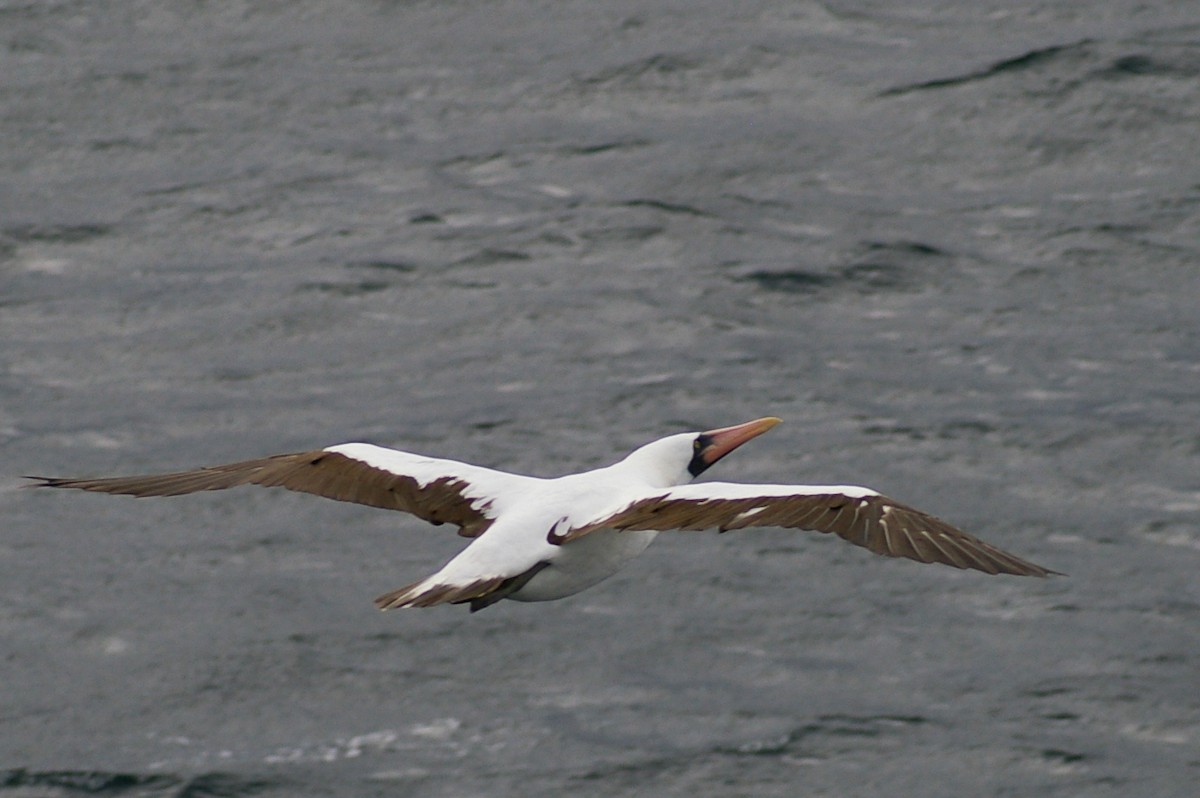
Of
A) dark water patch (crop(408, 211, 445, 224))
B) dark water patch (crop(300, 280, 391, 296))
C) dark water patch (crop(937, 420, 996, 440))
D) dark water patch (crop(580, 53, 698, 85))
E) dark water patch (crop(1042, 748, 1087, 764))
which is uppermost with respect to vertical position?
dark water patch (crop(580, 53, 698, 85))

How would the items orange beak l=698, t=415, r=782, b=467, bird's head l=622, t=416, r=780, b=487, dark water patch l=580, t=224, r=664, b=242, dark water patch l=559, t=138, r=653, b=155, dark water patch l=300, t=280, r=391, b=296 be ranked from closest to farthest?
1. bird's head l=622, t=416, r=780, b=487
2. orange beak l=698, t=415, r=782, b=467
3. dark water patch l=300, t=280, r=391, b=296
4. dark water patch l=580, t=224, r=664, b=242
5. dark water patch l=559, t=138, r=653, b=155

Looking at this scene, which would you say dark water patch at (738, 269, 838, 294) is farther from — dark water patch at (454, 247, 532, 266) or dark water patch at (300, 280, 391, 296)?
dark water patch at (300, 280, 391, 296)

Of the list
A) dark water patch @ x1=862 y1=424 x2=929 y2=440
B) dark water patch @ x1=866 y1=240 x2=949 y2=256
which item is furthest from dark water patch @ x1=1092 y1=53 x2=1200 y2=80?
dark water patch @ x1=862 y1=424 x2=929 y2=440

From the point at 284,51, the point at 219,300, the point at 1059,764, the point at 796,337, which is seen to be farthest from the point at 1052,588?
the point at 284,51

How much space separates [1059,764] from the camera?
39.7 ft

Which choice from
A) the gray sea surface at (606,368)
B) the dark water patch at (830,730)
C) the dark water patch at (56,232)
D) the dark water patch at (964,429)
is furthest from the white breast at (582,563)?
the dark water patch at (56,232)

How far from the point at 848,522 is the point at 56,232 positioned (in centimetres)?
1075

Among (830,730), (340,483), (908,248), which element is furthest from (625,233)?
(340,483)

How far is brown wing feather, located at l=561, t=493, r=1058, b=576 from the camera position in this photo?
833 cm

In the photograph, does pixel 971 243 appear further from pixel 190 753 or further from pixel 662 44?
pixel 190 753

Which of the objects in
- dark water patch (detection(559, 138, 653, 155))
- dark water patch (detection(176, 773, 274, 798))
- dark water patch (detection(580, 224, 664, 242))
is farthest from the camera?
dark water patch (detection(559, 138, 653, 155))

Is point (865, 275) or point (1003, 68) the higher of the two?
point (1003, 68)

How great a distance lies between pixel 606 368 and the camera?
1598 centimetres

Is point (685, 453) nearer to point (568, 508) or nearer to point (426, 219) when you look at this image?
point (568, 508)
